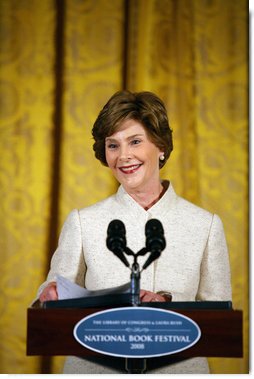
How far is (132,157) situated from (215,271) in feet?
1.82

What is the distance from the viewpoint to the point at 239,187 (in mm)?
2689

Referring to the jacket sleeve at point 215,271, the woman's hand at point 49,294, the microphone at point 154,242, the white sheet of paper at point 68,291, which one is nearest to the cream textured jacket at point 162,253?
the jacket sleeve at point 215,271

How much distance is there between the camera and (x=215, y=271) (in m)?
2.30

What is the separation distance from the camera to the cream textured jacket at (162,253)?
Result: 2285 millimetres

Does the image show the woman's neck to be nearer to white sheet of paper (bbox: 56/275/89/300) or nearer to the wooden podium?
white sheet of paper (bbox: 56/275/89/300)

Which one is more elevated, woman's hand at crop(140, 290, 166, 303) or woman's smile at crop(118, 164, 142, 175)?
woman's smile at crop(118, 164, 142, 175)

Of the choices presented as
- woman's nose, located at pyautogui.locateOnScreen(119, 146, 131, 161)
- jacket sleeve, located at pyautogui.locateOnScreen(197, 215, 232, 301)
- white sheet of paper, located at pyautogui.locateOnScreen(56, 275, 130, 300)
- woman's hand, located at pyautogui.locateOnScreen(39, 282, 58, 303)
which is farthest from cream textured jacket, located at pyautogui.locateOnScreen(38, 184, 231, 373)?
white sheet of paper, located at pyautogui.locateOnScreen(56, 275, 130, 300)

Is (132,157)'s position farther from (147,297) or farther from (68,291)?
(68,291)

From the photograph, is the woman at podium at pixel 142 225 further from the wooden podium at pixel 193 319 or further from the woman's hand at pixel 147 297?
the wooden podium at pixel 193 319

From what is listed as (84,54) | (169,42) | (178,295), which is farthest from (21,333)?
(169,42)

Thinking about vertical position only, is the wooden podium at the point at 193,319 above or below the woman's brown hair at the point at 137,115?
below

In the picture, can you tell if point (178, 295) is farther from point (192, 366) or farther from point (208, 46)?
point (208, 46)

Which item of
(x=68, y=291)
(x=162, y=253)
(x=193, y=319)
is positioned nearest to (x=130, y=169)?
(x=162, y=253)

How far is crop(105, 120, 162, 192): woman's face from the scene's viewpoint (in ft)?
7.85
